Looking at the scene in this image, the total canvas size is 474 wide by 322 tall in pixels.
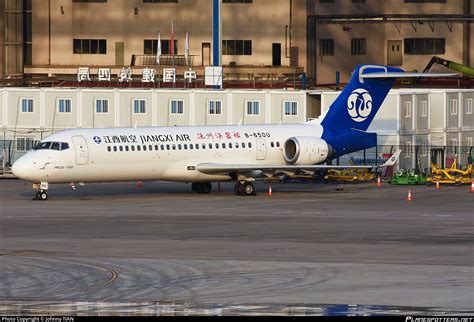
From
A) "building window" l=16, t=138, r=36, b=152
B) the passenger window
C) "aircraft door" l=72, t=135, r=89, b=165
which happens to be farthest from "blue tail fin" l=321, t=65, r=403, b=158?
"building window" l=16, t=138, r=36, b=152

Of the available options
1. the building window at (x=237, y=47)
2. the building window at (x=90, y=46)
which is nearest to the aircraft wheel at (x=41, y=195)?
the building window at (x=237, y=47)

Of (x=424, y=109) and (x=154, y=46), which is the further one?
(x=154, y=46)

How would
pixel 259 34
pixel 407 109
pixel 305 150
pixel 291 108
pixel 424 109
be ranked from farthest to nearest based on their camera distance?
pixel 259 34, pixel 424 109, pixel 291 108, pixel 407 109, pixel 305 150

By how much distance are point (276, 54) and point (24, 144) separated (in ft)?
116

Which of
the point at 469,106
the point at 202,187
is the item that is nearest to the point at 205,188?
the point at 202,187

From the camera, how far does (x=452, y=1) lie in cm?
10225

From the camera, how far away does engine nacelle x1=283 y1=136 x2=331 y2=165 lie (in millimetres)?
55000

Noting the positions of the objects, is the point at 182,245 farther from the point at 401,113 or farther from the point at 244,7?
the point at 244,7

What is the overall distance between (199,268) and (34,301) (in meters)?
6.06

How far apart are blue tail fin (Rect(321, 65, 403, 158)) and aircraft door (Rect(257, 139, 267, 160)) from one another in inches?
115

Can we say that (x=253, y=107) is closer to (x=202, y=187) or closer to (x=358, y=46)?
(x=202, y=187)

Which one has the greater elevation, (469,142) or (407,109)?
(407,109)

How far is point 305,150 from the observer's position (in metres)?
55.0

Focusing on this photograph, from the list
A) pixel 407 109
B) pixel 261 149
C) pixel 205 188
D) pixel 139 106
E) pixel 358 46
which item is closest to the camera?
pixel 261 149
